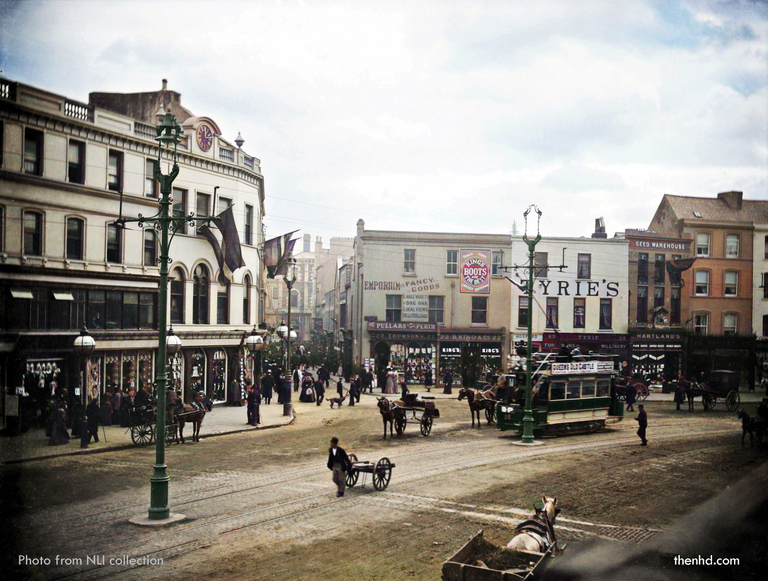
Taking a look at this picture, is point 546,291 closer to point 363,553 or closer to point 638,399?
point 638,399

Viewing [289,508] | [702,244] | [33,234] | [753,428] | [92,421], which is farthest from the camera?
[702,244]

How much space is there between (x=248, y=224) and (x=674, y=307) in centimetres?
2852

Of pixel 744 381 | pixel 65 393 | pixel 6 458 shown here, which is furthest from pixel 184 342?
pixel 744 381

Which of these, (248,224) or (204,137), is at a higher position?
(204,137)

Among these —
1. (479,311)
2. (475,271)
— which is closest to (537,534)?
(479,311)

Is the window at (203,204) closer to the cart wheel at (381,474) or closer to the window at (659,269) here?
the cart wheel at (381,474)

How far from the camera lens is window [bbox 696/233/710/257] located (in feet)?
103

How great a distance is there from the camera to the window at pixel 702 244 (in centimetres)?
3130

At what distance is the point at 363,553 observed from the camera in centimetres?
1143

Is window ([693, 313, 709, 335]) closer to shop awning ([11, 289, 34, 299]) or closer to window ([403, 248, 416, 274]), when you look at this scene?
window ([403, 248, 416, 274])

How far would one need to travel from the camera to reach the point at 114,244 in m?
26.7

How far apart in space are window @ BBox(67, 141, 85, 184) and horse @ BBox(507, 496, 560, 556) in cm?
2135

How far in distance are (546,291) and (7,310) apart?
112 ft

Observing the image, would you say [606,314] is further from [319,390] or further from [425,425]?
[425,425]
